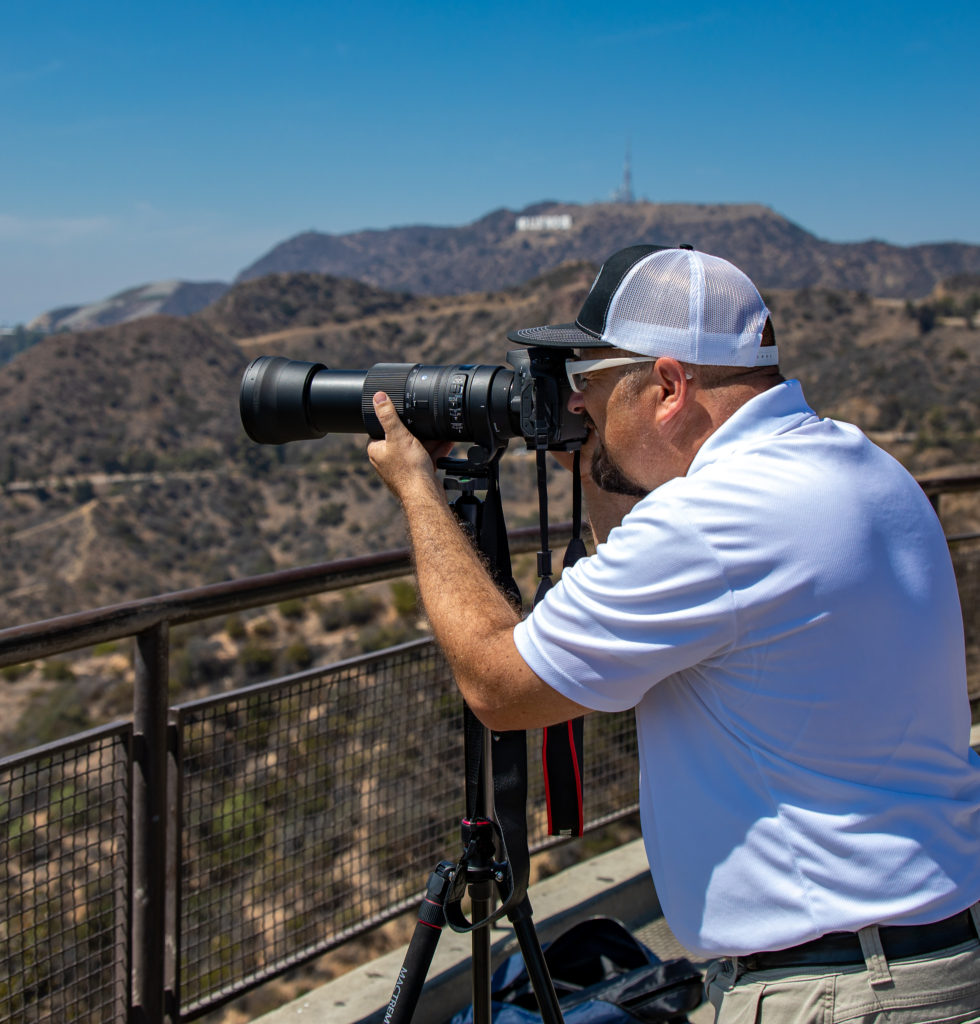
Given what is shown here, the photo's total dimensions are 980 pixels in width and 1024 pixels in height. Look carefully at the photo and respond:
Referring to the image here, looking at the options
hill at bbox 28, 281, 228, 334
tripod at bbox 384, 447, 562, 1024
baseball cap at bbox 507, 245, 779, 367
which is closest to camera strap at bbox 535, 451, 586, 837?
tripod at bbox 384, 447, 562, 1024

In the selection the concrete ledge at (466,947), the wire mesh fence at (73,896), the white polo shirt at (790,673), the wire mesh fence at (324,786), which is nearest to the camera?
the white polo shirt at (790,673)

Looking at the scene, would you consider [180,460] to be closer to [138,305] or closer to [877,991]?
[877,991]

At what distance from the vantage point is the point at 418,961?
55.7 inches

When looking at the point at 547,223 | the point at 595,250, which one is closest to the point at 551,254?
the point at 595,250

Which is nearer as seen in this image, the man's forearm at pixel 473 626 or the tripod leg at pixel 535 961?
the man's forearm at pixel 473 626

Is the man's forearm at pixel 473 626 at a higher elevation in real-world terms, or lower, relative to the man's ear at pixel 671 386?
lower

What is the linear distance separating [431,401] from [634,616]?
603 mm

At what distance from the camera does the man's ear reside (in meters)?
1.11

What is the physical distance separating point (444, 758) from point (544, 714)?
1.69m

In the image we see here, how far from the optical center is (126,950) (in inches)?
71.6

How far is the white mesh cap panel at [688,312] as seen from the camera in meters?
1.09

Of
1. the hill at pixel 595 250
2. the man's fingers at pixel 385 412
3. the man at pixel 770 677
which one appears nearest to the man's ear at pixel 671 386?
the man at pixel 770 677

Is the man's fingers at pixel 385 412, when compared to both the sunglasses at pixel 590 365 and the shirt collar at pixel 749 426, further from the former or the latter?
the shirt collar at pixel 749 426

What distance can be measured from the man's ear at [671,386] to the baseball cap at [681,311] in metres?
0.01
